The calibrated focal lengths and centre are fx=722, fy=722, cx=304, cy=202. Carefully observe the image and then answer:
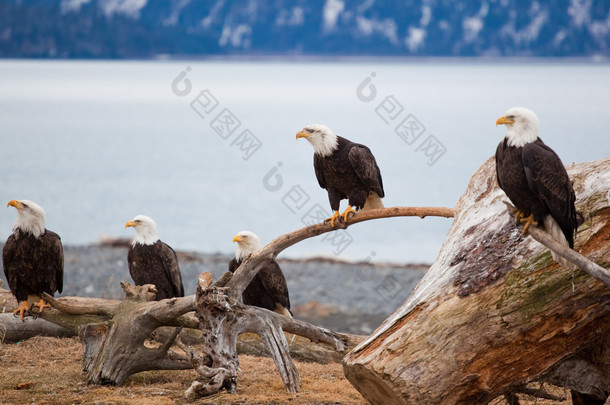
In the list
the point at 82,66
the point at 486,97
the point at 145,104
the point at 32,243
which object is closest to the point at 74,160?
the point at 32,243

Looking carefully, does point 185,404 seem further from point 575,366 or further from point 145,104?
point 145,104

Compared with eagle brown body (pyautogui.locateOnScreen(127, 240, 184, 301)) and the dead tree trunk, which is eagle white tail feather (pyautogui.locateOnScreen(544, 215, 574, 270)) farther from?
eagle brown body (pyautogui.locateOnScreen(127, 240, 184, 301))

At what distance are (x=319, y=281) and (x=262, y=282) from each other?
659cm

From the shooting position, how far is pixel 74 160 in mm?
42344

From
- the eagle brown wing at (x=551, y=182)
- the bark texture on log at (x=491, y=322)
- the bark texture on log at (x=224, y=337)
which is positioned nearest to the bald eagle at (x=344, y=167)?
the bark texture on log at (x=224, y=337)

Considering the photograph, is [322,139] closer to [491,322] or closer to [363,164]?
[363,164]

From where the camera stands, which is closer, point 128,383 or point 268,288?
point 128,383

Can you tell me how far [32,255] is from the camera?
6.25 m

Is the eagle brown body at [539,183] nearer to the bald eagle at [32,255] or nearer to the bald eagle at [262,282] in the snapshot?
the bald eagle at [262,282]

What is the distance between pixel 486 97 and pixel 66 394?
327 feet

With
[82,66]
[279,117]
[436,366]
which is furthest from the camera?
[82,66]

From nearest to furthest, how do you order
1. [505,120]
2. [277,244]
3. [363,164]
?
[505,120] < [277,244] < [363,164]

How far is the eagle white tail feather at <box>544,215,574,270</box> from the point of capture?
421 cm

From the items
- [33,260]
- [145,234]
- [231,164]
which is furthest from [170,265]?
[231,164]
